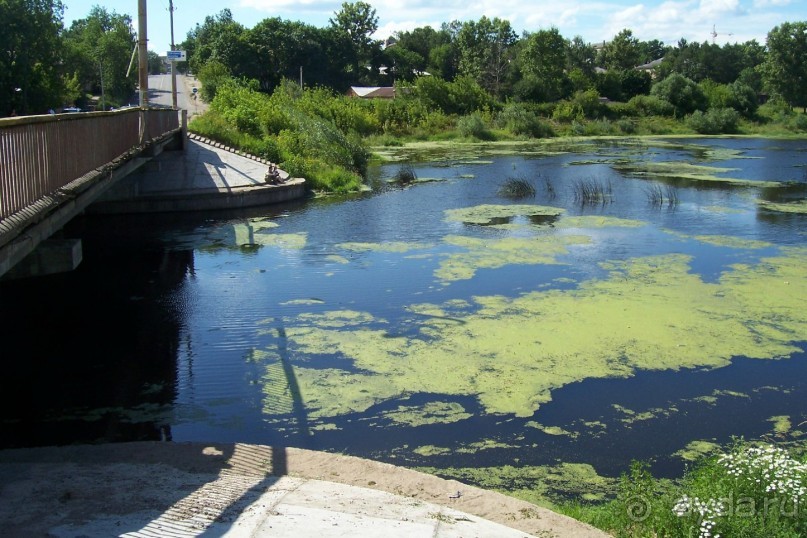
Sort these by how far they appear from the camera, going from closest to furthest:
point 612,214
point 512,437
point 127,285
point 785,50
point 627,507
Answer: point 627,507, point 512,437, point 127,285, point 612,214, point 785,50

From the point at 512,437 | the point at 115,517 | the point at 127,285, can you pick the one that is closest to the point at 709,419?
the point at 512,437

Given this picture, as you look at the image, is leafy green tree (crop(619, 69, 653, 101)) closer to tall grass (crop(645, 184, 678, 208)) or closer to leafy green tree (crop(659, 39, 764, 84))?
leafy green tree (crop(659, 39, 764, 84))

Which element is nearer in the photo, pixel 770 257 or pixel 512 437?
pixel 512 437

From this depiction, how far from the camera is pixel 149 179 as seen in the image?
25.4 meters

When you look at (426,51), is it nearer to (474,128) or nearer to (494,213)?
(474,128)

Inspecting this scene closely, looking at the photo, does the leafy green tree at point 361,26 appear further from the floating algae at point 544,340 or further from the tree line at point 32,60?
the floating algae at point 544,340

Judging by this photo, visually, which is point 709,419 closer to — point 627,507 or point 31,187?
point 627,507

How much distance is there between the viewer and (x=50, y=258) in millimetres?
9367

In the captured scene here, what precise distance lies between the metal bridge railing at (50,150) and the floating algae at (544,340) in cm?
369

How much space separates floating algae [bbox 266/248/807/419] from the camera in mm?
9609

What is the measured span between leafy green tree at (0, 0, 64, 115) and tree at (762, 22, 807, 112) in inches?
2646

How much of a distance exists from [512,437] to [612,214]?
1601 cm

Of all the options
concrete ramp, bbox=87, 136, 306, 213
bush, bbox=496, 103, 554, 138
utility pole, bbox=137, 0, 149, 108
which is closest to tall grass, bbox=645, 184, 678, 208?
concrete ramp, bbox=87, 136, 306, 213

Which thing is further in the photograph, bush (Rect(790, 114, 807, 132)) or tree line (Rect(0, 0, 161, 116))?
bush (Rect(790, 114, 807, 132))
